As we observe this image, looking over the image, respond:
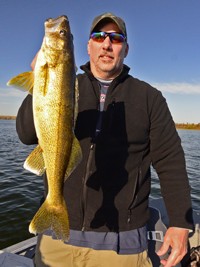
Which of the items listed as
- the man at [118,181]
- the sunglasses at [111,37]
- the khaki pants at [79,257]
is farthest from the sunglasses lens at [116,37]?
the khaki pants at [79,257]

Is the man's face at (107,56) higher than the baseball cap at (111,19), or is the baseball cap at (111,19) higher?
the baseball cap at (111,19)

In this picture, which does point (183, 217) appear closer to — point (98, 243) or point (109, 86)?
point (98, 243)

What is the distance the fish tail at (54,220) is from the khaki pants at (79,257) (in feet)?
2.83

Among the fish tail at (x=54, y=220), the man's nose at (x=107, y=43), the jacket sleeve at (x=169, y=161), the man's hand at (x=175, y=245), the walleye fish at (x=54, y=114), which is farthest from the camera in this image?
the man's nose at (x=107, y=43)

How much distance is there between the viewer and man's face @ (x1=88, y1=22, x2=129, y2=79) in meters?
3.33

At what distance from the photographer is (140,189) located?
3.07 metres

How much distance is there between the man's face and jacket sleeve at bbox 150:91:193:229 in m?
0.85

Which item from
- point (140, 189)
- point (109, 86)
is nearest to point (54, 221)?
point (140, 189)

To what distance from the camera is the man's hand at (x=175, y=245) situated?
8.96 feet

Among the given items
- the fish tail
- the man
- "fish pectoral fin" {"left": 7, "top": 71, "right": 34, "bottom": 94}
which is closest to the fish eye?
"fish pectoral fin" {"left": 7, "top": 71, "right": 34, "bottom": 94}

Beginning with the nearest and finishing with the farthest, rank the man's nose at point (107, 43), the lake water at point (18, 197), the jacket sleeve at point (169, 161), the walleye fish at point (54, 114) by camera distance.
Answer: the walleye fish at point (54, 114), the jacket sleeve at point (169, 161), the man's nose at point (107, 43), the lake water at point (18, 197)

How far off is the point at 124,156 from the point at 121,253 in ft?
4.38

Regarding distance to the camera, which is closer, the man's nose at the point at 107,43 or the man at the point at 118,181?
the man at the point at 118,181

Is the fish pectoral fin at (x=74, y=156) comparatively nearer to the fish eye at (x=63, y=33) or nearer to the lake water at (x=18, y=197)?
the fish eye at (x=63, y=33)
